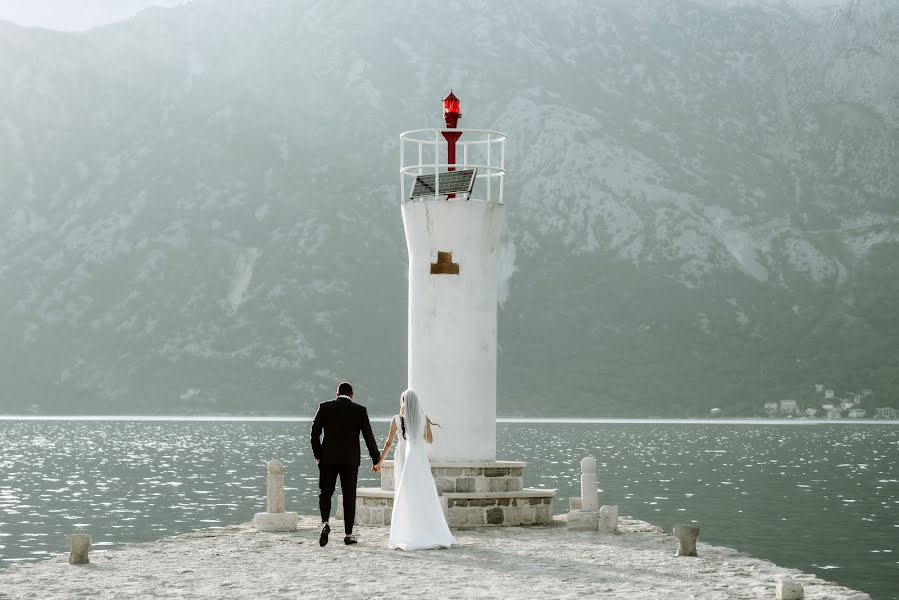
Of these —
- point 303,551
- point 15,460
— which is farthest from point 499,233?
point 15,460

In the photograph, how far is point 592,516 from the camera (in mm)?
23703

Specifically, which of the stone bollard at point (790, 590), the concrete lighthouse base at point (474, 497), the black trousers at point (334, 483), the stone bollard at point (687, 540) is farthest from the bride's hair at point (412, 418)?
the stone bollard at point (790, 590)

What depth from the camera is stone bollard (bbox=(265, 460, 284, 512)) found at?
2272 centimetres

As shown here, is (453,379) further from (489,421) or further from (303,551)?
(303,551)

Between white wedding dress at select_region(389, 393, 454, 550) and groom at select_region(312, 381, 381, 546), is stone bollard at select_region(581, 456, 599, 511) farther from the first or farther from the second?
groom at select_region(312, 381, 381, 546)

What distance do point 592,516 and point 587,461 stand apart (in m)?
1.06

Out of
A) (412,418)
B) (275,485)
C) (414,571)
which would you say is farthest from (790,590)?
(275,485)

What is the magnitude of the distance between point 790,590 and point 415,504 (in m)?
6.47

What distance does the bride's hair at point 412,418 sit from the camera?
781 inches

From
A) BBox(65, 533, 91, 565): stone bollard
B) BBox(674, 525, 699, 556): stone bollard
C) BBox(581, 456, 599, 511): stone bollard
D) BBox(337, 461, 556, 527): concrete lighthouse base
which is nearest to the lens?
BBox(65, 533, 91, 565): stone bollard

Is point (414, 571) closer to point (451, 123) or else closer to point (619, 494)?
point (451, 123)

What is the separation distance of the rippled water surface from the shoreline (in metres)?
7.51

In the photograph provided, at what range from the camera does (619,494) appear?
2133 inches

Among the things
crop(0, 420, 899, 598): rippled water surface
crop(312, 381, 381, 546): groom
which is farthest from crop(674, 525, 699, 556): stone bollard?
crop(0, 420, 899, 598): rippled water surface
